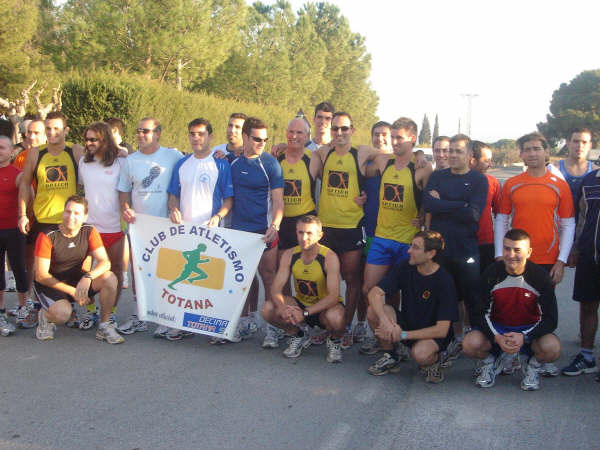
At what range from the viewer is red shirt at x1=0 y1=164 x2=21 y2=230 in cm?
602

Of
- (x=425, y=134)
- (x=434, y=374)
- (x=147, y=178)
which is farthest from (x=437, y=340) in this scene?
(x=425, y=134)

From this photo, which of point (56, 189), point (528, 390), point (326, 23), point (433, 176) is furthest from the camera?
point (326, 23)

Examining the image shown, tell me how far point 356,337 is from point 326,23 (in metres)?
53.1

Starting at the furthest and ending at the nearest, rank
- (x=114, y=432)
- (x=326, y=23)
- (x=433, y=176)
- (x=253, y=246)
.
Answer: (x=326, y=23), (x=253, y=246), (x=433, y=176), (x=114, y=432)

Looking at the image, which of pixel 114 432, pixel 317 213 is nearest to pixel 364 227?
pixel 317 213

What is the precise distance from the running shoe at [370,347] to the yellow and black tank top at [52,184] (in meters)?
3.43

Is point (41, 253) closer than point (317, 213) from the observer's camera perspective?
Yes

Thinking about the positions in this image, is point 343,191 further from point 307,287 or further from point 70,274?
point 70,274

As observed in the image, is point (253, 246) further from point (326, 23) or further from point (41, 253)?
point (326, 23)

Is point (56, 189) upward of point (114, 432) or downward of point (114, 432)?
upward

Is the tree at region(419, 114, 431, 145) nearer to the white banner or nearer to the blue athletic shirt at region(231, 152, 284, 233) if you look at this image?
the blue athletic shirt at region(231, 152, 284, 233)

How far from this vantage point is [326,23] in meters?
54.8

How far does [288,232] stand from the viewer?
5898 mm

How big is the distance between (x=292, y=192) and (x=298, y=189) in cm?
7
